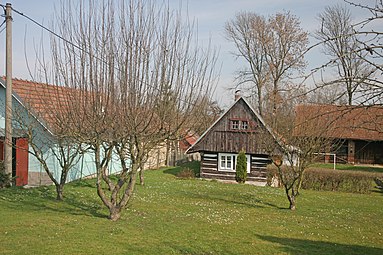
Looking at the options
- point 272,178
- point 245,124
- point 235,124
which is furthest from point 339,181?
point 235,124

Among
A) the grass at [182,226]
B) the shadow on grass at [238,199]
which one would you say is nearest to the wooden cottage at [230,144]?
the shadow on grass at [238,199]

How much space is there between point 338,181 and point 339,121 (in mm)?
20313

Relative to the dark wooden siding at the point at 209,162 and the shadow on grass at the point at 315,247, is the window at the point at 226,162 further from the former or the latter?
the shadow on grass at the point at 315,247

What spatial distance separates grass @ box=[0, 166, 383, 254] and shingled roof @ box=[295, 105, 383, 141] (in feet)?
8.49

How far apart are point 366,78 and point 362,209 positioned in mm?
14522

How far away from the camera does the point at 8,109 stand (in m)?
14.5

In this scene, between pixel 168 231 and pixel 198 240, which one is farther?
pixel 168 231

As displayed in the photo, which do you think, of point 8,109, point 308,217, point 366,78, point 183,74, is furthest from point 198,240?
point 8,109

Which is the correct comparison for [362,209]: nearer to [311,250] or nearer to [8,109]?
[311,250]

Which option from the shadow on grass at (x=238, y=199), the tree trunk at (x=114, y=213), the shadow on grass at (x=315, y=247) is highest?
the tree trunk at (x=114, y=213)

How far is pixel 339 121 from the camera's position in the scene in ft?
12.7

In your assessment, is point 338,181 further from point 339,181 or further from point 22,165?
point 22,165

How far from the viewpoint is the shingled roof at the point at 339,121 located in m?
3.33

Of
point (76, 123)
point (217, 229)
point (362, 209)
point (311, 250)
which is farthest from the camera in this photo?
point (362, 209)
